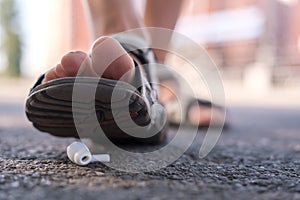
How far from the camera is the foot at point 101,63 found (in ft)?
2.25

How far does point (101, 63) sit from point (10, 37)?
50.7 ft

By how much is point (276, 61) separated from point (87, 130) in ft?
26.3

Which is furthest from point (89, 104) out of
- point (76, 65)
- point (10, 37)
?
point (10, 37)

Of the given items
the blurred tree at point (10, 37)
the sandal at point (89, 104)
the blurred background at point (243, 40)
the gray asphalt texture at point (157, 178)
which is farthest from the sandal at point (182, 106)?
the blurred tree at point (10, 37)

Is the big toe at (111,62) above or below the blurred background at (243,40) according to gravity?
below

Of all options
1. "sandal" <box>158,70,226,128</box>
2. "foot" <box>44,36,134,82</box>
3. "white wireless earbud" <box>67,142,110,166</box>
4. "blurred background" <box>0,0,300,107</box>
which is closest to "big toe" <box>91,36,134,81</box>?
"foot" <box>44,36,134,82</box>

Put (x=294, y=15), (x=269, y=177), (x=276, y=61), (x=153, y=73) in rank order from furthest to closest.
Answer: (x=294, y=15)
(x=276, y=61)
(x=153, y=73)
(x=269, y=177)

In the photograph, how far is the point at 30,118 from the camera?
2.47 ft

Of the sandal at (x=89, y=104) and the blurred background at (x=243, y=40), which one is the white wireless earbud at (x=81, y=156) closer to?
the sandal at (x=89, y=104)

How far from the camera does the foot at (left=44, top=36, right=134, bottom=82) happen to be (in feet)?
2.25

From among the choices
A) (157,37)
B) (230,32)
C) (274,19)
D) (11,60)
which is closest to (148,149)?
(157,37)

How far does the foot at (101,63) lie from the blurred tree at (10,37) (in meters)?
14.4

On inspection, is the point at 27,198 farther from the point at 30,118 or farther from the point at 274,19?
the point at 274,19

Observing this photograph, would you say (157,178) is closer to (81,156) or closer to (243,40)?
(81,156)
